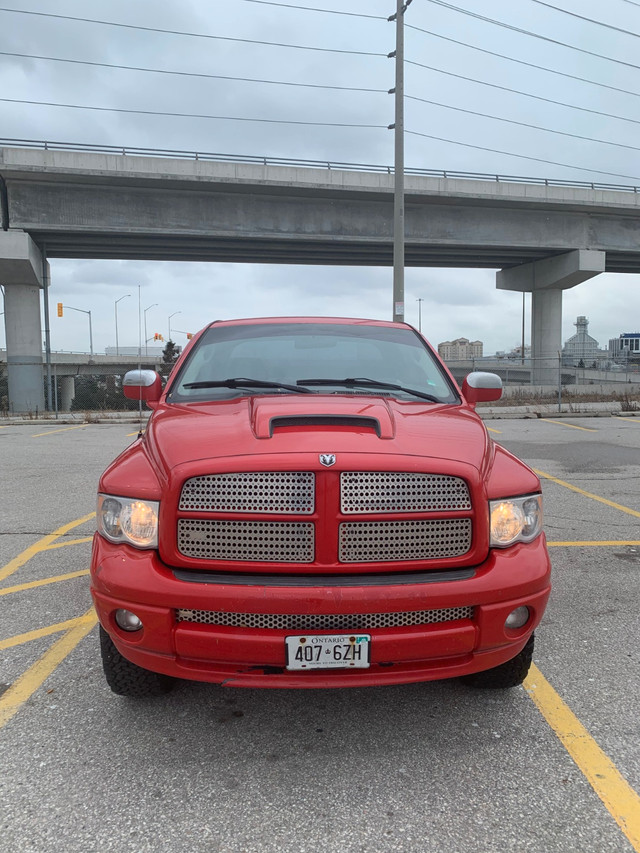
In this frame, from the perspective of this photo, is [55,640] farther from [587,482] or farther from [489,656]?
[587,482]

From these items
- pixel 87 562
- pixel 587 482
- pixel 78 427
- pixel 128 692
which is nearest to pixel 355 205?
pixel 78 427

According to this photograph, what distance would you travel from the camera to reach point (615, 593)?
162 inches

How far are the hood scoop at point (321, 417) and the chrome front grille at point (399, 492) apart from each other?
234 mm

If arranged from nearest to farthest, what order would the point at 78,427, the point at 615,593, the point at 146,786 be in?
the point at 146,786, the point at 615,593, the point at 78,427

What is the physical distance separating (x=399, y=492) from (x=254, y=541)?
57 cm

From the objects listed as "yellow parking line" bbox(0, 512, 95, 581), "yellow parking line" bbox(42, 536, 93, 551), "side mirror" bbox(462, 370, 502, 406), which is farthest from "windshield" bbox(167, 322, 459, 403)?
"yellow parking line" bbox(42, 536, 93, 551)

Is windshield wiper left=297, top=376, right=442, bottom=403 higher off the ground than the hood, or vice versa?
windshield wiper left=297, top=376, right=442, bottom=403

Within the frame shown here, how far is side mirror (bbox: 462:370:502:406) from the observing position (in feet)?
12.5

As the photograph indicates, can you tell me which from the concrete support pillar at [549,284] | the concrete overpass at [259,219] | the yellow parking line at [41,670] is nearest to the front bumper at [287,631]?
the yellow parking line at [41,670]

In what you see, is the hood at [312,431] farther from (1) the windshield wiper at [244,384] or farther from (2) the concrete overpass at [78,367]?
(2) the concrete overpass at [78,367]

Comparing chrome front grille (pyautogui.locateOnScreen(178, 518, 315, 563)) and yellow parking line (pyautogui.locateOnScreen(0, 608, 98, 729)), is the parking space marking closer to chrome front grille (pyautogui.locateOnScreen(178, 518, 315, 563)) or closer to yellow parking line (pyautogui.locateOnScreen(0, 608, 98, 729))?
chrome front grille (pyautogui.locateOnScreen(178, 518, 315, 563))

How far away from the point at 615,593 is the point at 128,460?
11.0 feet

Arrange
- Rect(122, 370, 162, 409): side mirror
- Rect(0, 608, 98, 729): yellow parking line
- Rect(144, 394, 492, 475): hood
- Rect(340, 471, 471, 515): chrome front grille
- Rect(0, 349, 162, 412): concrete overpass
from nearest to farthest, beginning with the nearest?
Rect(340, 471, 471, 515): chrome front grille → Rect(144, 394, 492, 475): hood → Rect(0, 608, 98, 729): yellow parking line → Rect(122, 370, 162, 409): side mirror → Rect(0, 349, 162, 412): concrete overpass

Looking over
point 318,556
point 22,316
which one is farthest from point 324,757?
point 22,316
